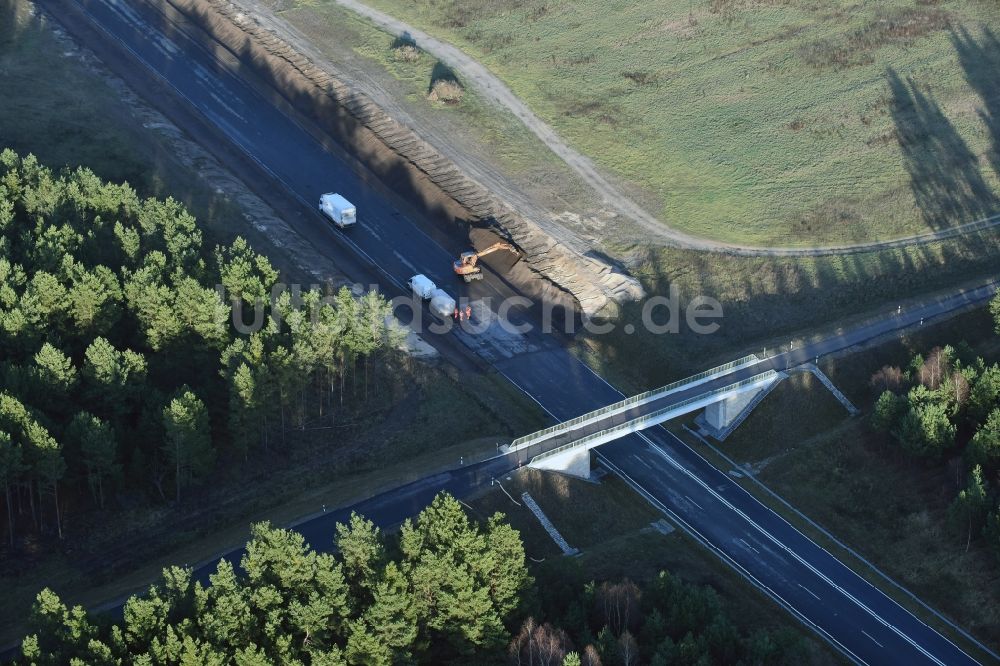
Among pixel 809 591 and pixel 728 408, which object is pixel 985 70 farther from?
pixel 809 591

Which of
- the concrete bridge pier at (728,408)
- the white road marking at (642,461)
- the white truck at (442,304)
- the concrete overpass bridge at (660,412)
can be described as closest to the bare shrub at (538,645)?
the concrete overpass bridge at (660,412)

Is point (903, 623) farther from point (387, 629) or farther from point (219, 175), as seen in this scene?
point (219, 175)

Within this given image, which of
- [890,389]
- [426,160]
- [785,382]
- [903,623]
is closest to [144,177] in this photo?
[426,160]

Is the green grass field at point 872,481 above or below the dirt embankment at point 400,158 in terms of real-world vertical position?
below

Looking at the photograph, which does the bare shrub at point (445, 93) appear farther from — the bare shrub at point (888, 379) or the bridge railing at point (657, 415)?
the bare shrub at point (888, 379)

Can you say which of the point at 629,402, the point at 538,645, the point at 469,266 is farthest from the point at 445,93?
the point at 538,645

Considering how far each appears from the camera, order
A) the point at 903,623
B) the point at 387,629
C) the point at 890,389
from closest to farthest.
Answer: the point at 387,629, the point at 903,623, the point at 890,389

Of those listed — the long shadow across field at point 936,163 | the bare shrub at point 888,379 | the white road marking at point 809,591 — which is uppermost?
the long shadow across field at point 936,163

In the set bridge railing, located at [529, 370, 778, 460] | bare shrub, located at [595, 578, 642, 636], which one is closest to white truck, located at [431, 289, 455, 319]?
bridge railing, located at [529, 370, 778, 460]
